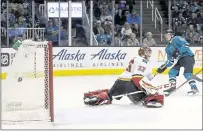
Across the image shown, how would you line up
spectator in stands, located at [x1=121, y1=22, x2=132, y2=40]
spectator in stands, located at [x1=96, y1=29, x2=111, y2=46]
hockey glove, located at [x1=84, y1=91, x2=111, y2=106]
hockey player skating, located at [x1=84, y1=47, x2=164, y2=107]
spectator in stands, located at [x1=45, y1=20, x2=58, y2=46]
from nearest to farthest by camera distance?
hockey player skating, located at [x1=84, y1=47, x2=164, y2=107], hockey glove, located at [x1=84, y1=91, x2=111, y2=106], spectator in stands, located at [x1=45, y1=20, x2=58, y2=46], spectator in stands, located at [x1=96, y1=29, x2=111, y2=46], spectator in stands, located at [x1=121, y1=22, x2=132, y2=40]

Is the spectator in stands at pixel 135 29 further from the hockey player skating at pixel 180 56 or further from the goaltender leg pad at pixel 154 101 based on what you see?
the goaltender leg pad at pixel 154 101

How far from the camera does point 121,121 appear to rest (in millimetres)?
4988

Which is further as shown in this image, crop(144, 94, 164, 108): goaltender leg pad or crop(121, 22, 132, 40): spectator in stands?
crop(121, 22, 132, 40): spectator in stands

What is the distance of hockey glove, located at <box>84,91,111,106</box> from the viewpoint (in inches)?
235

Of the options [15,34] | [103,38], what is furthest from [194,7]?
[15,34]

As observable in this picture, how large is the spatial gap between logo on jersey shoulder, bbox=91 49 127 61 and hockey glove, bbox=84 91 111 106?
4378 millimetres

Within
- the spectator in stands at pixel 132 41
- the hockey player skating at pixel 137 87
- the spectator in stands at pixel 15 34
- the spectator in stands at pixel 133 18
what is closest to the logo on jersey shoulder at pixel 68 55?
the spectator in stands at pixel 15 34

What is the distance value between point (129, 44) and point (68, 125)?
6.29m

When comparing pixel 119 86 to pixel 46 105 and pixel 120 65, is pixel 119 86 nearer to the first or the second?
pixel 46 105

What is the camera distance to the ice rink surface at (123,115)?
4.72 meters

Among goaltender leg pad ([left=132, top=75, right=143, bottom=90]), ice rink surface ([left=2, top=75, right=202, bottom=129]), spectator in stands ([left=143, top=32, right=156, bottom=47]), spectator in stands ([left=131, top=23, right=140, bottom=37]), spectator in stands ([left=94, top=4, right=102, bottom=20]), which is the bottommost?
ice rink surface ([left=2, top=75, right=202, bottom=129])

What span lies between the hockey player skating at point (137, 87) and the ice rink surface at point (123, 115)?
97mm

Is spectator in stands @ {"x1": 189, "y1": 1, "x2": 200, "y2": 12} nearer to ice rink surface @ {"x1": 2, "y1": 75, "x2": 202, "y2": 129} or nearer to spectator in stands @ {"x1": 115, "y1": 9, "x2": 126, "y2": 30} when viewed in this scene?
spectator in stands @ {"x1": 115, "y1": 9, "x2": 126, "y2": 30}

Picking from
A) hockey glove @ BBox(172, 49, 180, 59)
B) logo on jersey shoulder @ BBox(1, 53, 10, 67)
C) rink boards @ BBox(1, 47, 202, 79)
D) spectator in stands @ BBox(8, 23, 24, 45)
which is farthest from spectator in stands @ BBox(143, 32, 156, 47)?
hockey glove @ BBox(172, 49, 180, 59)
